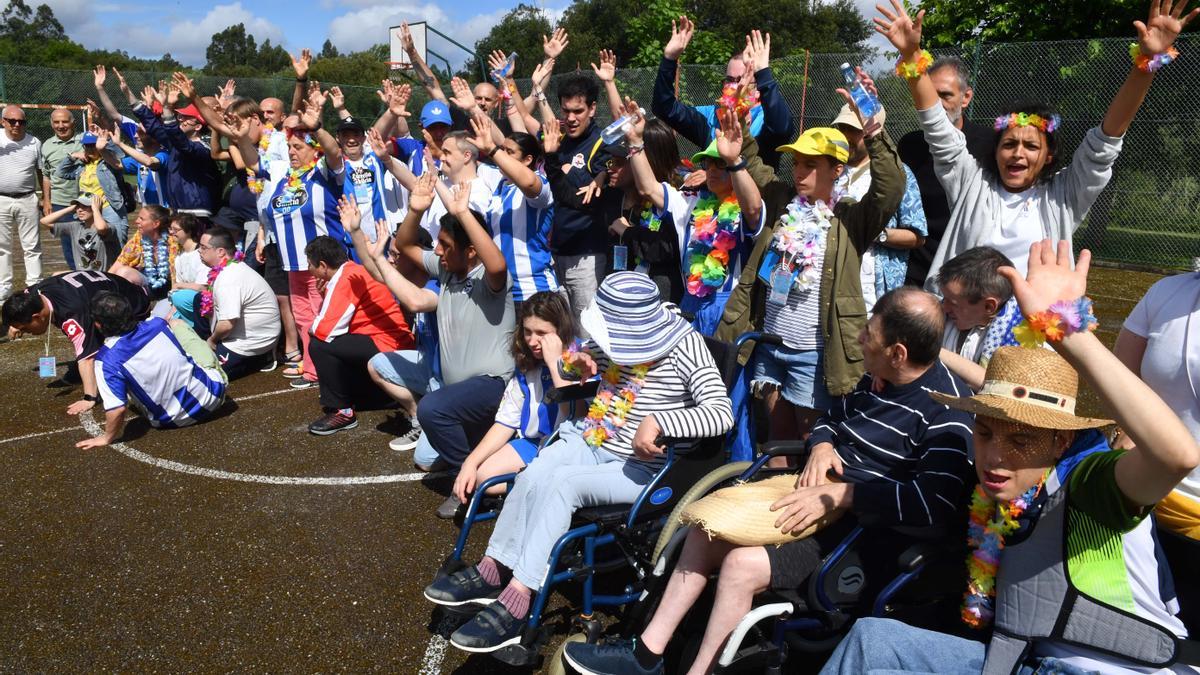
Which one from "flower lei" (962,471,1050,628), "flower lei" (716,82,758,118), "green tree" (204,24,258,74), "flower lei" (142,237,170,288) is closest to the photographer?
"flower lei" (962,471,1050,628)

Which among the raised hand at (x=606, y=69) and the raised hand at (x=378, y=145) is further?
the raised hand at (x=378, y=145)

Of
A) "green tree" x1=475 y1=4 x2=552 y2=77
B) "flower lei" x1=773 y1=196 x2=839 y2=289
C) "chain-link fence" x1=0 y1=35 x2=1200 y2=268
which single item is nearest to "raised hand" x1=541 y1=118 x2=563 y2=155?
"flower lei" x1=773 y1=196 x2=839 y2=289

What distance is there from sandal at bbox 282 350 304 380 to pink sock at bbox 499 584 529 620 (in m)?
4.33

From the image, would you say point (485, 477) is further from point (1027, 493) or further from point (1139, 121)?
point (1139, 121)

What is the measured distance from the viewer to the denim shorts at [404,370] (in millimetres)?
5320

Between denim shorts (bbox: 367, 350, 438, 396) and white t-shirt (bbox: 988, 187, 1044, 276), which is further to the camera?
denim shorts (bbox: 367, 350, 438, 396)

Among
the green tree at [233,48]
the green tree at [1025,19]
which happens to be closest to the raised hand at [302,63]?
the green tree at [1025,19]

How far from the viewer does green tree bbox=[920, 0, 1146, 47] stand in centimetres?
1311

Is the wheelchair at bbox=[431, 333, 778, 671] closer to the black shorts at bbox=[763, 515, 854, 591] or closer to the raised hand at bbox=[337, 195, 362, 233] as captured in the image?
the black shorts at bbox=[763, 515, 854, 591]

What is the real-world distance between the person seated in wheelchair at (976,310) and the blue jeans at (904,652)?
120cm

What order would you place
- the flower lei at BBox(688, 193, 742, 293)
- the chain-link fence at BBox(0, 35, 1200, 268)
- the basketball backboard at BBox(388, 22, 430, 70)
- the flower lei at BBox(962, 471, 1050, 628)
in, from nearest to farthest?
the flower lei at BBox(962, 471, 1050, 628) < the flower lei at BBox(688, 193, 742, 293) < the chain-link fence at BBox(0, 35, 1200, 268) < the basketball backboard at BBox(388, 22, 430, 70)

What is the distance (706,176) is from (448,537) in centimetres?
228

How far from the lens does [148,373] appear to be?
17.8 ft

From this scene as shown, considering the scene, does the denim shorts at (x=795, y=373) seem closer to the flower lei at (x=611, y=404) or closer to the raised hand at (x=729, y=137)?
the flower lei at (x=611, y=404)
